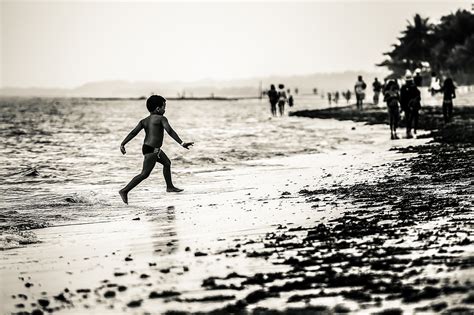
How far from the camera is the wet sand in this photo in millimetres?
5332

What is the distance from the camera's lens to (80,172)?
18.2 metres

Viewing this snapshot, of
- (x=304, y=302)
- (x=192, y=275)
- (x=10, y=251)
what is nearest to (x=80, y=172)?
(x=10, y=251)

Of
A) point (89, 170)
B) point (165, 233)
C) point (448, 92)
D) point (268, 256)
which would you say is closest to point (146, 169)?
point (165, 233)

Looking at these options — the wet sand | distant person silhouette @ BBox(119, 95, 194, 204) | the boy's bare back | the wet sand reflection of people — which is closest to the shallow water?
distant person silhouette @ BBox(119, 95, 194, 204)

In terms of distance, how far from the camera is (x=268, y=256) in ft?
22.1

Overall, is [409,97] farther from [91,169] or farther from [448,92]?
[91,169]

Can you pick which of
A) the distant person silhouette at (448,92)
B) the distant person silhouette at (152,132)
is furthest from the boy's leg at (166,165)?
the distant person silhouette at (448,92)

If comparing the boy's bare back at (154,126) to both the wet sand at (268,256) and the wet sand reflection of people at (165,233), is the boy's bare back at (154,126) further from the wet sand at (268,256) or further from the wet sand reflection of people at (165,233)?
A: the wet sand reflection of people at (165,233)

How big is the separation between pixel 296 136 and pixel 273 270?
2250 cm

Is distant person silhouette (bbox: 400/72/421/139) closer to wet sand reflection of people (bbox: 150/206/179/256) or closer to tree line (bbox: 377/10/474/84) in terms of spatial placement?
wet sand reflection of people (bbox: 150/206/179/256)

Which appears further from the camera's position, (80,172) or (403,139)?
(403,139)

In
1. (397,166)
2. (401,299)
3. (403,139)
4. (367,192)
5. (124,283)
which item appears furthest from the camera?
(403,139)

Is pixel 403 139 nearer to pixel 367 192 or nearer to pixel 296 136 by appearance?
pixel 296 136

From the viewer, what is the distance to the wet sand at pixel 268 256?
17.5ft
